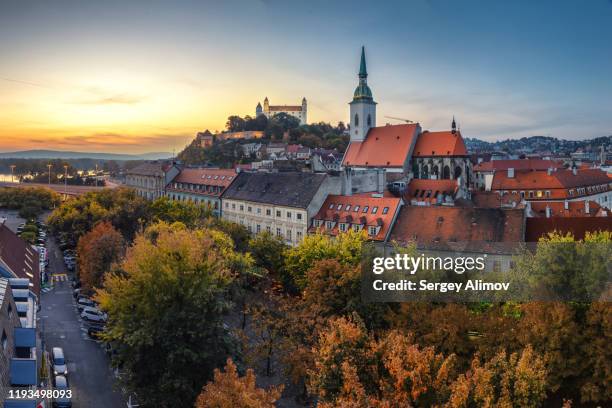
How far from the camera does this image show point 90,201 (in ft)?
234

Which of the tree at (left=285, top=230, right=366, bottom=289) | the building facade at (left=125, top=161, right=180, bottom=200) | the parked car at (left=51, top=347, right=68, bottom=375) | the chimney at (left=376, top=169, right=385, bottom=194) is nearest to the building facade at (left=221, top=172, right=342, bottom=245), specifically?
the chimney at (left=376, top=169, right=385, bottom=194)

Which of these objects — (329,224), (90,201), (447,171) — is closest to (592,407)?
(329,224)

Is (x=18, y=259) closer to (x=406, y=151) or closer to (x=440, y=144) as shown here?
(x=406, y=151)

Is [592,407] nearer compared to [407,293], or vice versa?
[592,407]

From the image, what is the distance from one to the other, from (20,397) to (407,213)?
38782mm

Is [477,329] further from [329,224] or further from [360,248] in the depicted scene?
[329,224]

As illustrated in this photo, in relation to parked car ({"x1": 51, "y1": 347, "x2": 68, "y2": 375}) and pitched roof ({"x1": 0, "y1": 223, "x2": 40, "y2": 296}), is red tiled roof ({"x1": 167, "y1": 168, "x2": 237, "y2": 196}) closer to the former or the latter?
pitched roof ({"x1": 0, "y1": 223, "x2": 40, "y2": 296})

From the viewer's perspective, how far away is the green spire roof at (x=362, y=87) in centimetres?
11412

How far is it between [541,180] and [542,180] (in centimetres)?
17

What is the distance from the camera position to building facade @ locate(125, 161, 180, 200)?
94188 millimetres

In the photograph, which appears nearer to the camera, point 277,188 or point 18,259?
point 18,259

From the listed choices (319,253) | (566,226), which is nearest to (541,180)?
(566,226)

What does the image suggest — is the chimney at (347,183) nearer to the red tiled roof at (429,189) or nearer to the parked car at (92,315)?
the red tiled roof at (429,189)

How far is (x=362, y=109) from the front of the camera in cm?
11138
